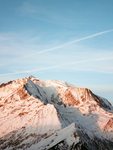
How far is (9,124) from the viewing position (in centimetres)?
12481

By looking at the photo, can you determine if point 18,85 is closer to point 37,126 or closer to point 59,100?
point 59,100

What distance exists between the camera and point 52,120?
118 metres

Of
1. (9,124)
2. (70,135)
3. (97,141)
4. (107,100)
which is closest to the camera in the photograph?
(70,135)

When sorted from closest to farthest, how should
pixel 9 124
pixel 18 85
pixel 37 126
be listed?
pixel 37 126
pixel 9 124
pixel 18 85

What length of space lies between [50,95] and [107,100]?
6125cm

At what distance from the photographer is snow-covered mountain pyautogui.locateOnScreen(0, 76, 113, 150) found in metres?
87.6

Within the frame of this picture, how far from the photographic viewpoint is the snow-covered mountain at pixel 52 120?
287ft

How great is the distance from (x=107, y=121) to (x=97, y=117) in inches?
457

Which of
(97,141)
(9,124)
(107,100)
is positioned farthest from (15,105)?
(107,100)

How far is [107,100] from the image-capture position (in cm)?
19900

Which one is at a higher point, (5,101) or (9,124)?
(5,101)

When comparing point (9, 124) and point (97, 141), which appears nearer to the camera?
point (97, 141)

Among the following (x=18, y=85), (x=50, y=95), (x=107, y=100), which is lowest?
(x=107, y=100)

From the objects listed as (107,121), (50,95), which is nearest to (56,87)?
(50,95)
